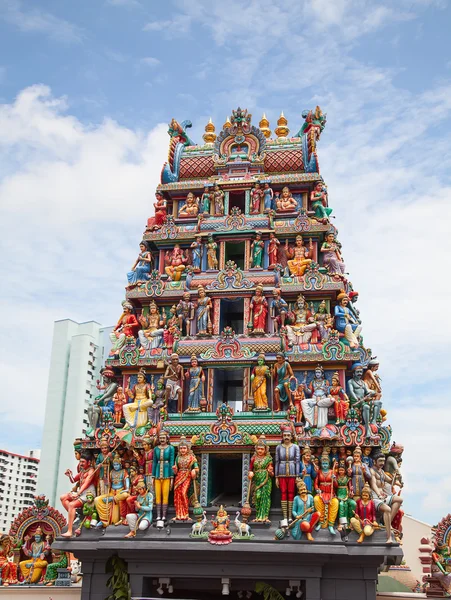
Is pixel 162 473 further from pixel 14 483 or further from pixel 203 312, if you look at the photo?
pixel 14 483

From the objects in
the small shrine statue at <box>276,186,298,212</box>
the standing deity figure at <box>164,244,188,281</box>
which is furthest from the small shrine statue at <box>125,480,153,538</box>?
the small shrine statue at <box>276,186,298,212</box>

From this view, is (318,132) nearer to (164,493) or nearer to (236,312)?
(236,312)

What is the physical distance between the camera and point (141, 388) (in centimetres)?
2280

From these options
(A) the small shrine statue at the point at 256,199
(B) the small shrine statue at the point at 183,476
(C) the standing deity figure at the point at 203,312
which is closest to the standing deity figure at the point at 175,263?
(C) the standing deity figure at the point at 203,312

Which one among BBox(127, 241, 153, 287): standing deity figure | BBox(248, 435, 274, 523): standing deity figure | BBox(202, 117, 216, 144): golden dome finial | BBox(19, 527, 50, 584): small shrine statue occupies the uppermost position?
BBox(202, 117, 216, 144): golden dome finial

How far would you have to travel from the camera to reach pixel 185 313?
24.1 metres

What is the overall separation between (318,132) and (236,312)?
339 inches

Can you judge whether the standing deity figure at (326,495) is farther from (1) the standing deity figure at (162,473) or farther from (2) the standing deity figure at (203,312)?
(2) the standing deity figure at (203,312)

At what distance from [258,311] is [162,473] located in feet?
21.8

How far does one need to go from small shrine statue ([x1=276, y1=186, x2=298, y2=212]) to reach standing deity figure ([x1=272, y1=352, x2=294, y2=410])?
6.88 metres

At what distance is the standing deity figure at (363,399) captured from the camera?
68.5 feet

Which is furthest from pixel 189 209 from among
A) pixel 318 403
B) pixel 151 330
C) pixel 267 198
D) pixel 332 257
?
pixel 318 403

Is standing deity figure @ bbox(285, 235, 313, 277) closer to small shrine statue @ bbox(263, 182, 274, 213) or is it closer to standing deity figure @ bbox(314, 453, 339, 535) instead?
small shrine statue @ bbox(263, 182, 274, 213)

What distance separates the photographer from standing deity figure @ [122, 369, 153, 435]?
2205cm
